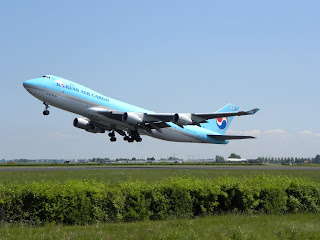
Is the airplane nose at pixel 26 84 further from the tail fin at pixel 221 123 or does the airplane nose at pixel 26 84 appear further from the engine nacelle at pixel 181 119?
the tail fin at pixel 221 123

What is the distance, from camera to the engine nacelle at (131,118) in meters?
48.2

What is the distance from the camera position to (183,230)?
37.7ft

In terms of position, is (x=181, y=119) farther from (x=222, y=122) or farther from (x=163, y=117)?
(x=222, y=122)

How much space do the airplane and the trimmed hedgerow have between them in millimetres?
29891

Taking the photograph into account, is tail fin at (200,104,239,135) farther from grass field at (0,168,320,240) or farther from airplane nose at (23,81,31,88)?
grass field at (0,168,320,240)

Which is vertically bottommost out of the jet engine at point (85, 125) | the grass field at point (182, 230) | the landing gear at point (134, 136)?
the grass field at point (182, 230)

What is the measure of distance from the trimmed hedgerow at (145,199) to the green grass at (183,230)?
17.5 inches

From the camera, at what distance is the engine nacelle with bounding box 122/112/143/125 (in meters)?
48.2

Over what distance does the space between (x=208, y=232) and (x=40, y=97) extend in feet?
120

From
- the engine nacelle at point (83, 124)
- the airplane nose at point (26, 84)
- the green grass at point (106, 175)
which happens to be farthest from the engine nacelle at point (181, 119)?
the airplane nose at point (26, 84)

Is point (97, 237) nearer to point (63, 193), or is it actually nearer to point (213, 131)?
point (63, 193)

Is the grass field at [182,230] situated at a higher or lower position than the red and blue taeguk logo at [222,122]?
lower

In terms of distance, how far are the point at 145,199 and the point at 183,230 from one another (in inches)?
85.7

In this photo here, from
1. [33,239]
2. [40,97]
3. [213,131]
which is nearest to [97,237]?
[33,239]
